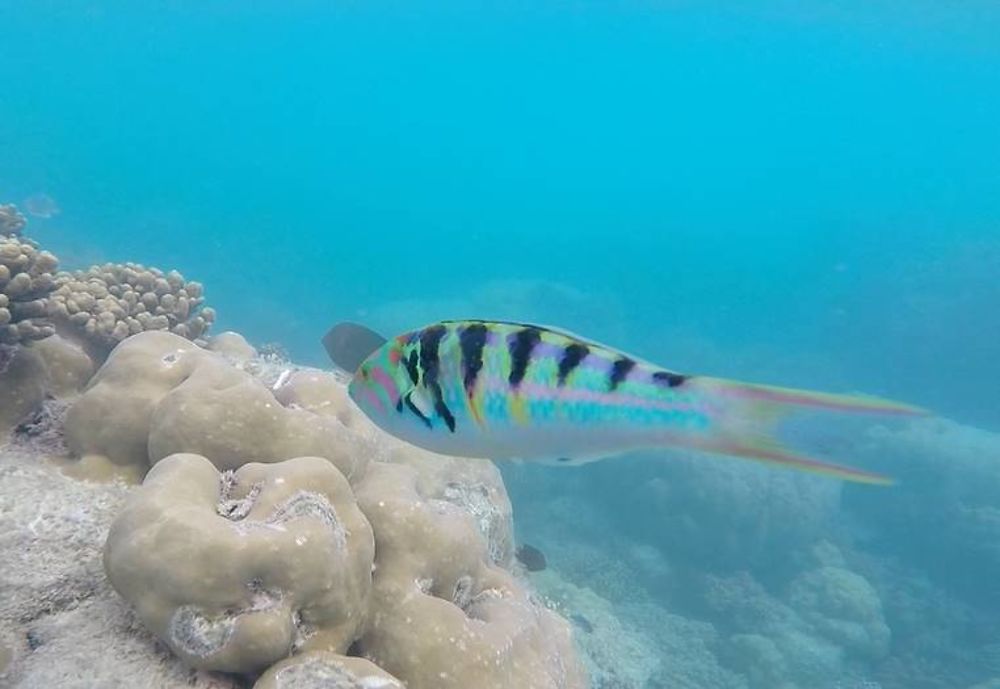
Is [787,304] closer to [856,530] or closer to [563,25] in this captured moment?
[856,530]

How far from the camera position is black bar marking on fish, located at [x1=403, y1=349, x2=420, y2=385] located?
192 cm

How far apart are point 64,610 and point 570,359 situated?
9.54 feet

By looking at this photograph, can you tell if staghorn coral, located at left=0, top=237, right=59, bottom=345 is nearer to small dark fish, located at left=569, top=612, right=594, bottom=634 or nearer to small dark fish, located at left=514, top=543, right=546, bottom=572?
small dark fish, located at left=514, top=543, right=546, bottom=572

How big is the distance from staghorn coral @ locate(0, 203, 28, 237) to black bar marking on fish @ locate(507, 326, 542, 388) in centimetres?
975

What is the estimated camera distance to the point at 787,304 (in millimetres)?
53469

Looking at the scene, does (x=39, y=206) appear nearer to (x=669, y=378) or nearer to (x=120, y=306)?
(x=120, y=306)

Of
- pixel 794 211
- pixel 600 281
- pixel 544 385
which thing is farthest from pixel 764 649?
pixel 794 211

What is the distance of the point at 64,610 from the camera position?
3047 mm

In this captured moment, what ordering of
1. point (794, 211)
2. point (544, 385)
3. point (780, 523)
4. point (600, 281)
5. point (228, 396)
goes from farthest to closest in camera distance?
point (794, 211), point (600, 281), point (780, 523), point (228, 396), point (544, 385)

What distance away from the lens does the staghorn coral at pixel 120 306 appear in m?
5.10

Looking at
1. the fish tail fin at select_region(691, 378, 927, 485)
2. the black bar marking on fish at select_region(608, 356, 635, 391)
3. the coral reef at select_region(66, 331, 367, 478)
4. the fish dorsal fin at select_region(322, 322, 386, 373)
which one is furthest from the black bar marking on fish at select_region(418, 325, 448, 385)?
the fish dorsal fin at select_region(322, 322, 386, 373)

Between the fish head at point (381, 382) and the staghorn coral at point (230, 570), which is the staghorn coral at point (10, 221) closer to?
the staghorn coral at point (230, 570)

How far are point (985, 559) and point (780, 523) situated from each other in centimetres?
614

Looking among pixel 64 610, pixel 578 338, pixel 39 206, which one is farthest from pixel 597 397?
pixel 39 206
